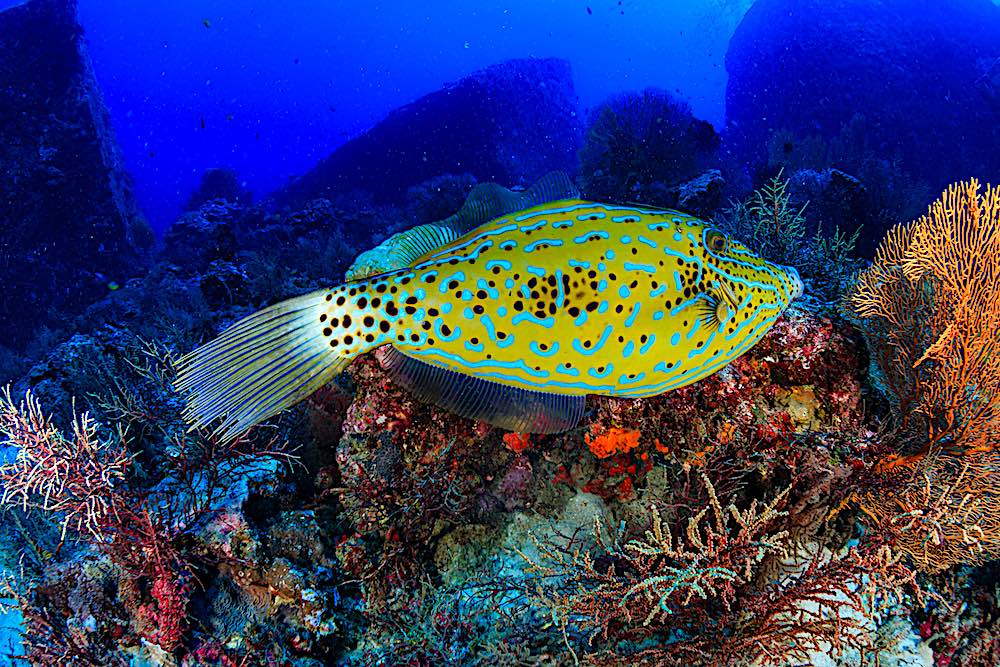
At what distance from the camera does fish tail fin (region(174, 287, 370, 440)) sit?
1.75 metres

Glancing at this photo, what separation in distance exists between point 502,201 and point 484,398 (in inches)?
35.5

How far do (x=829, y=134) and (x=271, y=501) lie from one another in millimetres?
25391

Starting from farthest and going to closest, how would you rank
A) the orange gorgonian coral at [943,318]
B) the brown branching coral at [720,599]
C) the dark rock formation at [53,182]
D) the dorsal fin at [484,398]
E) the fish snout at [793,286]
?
1. the dark rock formation at [53,182]
2. the orange gorgonian coral at [943,318]
3. the brown branching coral at [720,599]
4. the fish snout at [793,286]
5. the dorsal fin at [484,398]

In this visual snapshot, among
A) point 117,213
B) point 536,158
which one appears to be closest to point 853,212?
point 536,158

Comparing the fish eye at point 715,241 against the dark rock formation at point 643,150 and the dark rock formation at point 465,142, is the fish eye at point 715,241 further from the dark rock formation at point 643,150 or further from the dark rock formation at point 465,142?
the dark rock formation at point 465,142

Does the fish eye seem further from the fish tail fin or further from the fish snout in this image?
the fish tail fin

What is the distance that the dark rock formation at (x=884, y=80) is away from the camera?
18828 mm

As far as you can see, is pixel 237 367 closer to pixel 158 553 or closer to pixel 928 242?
pixel 158 553

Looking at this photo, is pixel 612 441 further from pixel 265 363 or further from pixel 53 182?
pixel 53 182

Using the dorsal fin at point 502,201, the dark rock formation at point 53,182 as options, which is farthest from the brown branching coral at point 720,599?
the dark rock formation at point 53,182

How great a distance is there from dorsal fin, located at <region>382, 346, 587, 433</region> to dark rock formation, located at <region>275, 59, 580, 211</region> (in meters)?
21.0

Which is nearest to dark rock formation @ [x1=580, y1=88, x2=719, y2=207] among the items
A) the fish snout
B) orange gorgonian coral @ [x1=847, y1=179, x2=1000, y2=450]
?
orange gorgonian coral @ [x1=847, y1=179, x2=1000, y2=450]

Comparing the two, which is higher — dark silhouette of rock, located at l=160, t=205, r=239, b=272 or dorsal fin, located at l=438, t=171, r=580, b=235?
dark silhouette of rock, located at l=160, t=205, r=239, b=272

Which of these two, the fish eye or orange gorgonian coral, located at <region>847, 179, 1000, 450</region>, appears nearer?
the fish eye
